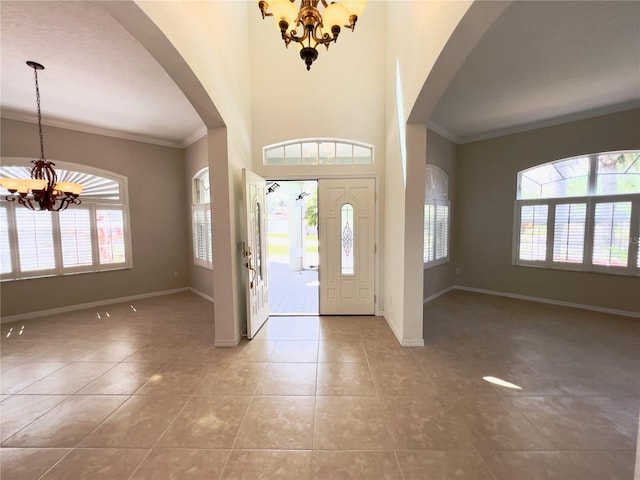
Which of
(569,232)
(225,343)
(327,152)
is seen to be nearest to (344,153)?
(327,152)

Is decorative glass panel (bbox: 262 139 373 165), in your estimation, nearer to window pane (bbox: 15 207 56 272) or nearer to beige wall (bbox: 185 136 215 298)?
beige wall (bbox: 185 136 215 298)

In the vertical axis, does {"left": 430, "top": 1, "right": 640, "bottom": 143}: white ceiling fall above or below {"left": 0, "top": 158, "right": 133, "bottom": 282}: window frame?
above

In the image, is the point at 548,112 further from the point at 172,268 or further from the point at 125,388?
the point at 172,268

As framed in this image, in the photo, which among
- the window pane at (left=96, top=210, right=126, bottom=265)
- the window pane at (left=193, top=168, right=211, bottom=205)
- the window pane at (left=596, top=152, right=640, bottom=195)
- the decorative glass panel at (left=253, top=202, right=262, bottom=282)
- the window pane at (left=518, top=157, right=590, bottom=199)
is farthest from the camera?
the window pane at (left=193, top=168, right=211, bottom=205)

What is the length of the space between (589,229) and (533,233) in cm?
74

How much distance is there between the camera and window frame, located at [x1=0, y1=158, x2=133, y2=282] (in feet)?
13.5

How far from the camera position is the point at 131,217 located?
5.25 meters

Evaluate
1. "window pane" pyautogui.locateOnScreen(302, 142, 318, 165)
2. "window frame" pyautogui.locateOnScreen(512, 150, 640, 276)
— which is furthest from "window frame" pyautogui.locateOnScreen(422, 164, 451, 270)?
"window pane" pyautogui.locateOnScreen(302, 142, 318, 165)

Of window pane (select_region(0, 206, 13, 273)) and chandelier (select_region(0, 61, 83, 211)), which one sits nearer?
chandelier (select_region(0, 61, 83, 211))

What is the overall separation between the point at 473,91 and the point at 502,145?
2.16m

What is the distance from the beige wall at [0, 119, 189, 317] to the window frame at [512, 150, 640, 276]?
269 inches

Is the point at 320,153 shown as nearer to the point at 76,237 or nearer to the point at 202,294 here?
the point at 202,294

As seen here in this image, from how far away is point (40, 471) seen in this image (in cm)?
165

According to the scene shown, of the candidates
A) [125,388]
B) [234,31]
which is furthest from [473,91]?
[125,388]
